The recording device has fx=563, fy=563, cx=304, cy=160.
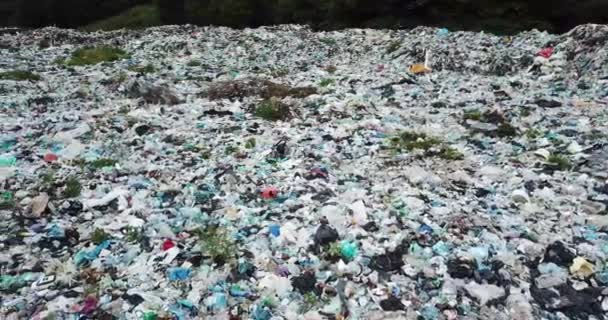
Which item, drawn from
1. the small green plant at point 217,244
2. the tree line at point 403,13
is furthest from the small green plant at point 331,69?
the tree line at point 403,13

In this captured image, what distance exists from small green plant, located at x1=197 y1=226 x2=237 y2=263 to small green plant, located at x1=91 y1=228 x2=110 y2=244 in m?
0.61

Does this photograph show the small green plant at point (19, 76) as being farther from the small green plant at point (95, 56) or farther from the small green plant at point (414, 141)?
the small green plant at point (414, 141)

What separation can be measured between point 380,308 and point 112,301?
4.80ft

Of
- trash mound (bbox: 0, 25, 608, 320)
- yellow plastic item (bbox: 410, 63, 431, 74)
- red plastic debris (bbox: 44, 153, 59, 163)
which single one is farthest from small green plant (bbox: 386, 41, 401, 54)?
red plastic debris (bbox: 44, 153, 59, 163)

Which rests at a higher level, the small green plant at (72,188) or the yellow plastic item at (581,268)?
the yellow plastic item at (581,268)

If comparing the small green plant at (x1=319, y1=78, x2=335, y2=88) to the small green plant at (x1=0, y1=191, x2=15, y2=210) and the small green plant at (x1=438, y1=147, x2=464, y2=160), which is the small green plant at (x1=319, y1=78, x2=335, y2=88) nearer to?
the small green plant at (x1=438, y1=147, x2=464, y2=160)

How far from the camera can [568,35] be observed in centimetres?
919

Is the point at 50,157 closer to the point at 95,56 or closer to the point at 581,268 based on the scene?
the point at 581,268

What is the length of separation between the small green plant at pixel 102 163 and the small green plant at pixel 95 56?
575cm

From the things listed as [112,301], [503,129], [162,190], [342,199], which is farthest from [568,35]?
[112,301]

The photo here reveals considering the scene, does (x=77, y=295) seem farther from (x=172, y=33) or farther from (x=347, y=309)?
(x=172, y=33)

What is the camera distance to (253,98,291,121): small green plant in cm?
629

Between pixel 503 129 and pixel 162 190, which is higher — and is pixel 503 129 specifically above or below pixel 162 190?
above

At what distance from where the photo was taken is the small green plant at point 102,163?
4855 mm
